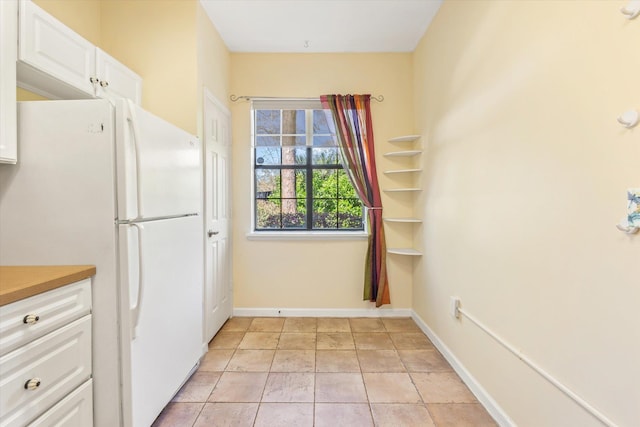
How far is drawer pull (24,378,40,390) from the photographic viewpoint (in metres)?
1.06

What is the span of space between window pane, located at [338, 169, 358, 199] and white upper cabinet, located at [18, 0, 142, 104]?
2082 mm

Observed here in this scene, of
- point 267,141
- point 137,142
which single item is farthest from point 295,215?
point 137,142

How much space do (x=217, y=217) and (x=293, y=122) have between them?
1314 millimetres

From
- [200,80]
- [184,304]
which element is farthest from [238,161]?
[184,304]

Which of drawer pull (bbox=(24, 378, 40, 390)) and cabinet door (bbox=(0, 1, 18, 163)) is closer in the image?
drawer pull (bbox=(24, 378, 40, 390))

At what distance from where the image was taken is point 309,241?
10.5ft

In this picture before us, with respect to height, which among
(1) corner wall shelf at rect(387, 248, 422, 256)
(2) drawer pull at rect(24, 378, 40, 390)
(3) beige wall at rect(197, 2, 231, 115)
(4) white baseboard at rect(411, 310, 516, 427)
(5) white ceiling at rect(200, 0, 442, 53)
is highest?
(5) white ceiling at rect(200, 0, 442, 53)

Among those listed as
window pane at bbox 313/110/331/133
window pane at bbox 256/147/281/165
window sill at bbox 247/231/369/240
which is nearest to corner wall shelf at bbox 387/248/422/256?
window sill at bbox 247/231/369/240

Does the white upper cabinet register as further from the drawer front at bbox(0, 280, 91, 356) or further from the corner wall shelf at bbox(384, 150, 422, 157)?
the corner wall shelf at bbox(384, 150, 422, 157)

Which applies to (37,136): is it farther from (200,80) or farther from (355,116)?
(355,116)

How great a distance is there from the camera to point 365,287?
3105 mm

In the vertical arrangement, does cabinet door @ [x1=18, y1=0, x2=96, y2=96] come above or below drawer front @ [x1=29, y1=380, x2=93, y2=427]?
above

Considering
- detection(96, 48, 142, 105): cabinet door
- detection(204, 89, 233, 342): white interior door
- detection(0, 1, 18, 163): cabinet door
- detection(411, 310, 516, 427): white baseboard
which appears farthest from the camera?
detection(204, 89, 233, 342): white interior door

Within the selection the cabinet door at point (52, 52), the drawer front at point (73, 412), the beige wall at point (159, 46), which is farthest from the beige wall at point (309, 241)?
the drawer front at point (73, 412)
